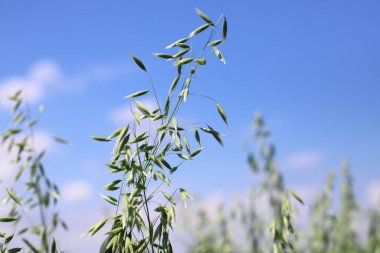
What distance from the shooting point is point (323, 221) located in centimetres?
535

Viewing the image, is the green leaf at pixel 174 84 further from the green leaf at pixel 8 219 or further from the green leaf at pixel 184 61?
the green leaf at pixel 8 219

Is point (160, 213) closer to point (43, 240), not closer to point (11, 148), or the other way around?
point (43, 240)

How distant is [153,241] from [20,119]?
3.20ft

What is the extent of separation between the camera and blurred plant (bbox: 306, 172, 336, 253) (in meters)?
5.32

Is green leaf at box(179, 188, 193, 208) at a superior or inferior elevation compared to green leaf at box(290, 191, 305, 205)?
inferior

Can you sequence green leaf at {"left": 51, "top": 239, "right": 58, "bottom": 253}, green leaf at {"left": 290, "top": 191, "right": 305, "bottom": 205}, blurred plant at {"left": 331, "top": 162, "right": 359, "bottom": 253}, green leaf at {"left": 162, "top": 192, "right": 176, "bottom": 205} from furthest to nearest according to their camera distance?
blurred plant at {"left": 331, "top": 162, "right": 359, "bottom": 253} → green leaf at {"left": 290, "top": 191, "right": 305, "bottom": 205} → green leaf at {"left": 162, "top": 192, "right": 176, "bottom": 205} → green leaf at {"left": 51, "top": 239, "right": 58, "bottom": 253}

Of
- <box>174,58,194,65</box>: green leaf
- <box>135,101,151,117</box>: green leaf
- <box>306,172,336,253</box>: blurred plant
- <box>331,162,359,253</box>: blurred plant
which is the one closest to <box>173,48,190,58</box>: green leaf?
<box>174,58,194,65</box>: green leaf

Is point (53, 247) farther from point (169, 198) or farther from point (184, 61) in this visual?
point (184, 61)

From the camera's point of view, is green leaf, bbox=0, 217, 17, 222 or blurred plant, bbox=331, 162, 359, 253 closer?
green leaf, bbox=0, 217, 17, 222

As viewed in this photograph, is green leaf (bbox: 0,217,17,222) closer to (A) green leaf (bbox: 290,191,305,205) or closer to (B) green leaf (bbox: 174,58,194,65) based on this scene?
(B) green leaf (bbox: 174,58,194,65)

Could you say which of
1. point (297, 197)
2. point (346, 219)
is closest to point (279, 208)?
point (297, 197)

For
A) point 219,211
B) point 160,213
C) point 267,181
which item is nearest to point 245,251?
point 219,211

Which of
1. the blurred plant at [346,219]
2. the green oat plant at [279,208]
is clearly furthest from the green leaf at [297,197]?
the blurred plant at [346,219]

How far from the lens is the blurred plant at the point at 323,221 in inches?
209
